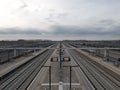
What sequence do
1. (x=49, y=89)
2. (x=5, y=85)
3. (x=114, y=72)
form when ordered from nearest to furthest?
(x=49, y=89) → (x=5, y=85) → (x=114, y=72)

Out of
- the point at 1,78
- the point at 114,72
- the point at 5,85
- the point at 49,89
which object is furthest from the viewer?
the point at 114,72

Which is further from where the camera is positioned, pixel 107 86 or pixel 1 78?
pixel 1 78

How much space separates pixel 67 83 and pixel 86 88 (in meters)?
3.10

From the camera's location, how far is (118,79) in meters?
24.7

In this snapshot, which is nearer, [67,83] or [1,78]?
[67,83]

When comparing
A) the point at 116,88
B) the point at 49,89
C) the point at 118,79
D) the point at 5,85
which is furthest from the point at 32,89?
the point at 118,79

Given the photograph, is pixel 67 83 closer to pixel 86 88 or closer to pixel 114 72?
pixel 86 88

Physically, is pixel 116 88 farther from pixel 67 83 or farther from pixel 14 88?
pixel 14 88

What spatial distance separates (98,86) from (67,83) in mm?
3813

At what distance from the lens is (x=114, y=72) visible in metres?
27.2

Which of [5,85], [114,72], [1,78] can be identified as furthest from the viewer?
[114,72]

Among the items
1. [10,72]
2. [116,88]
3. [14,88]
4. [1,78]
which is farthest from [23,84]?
[116,88]

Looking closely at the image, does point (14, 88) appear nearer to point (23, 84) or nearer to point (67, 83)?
point (23, 84)

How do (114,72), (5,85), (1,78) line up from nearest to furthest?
(5,85) → (1,78) → (114,72)
